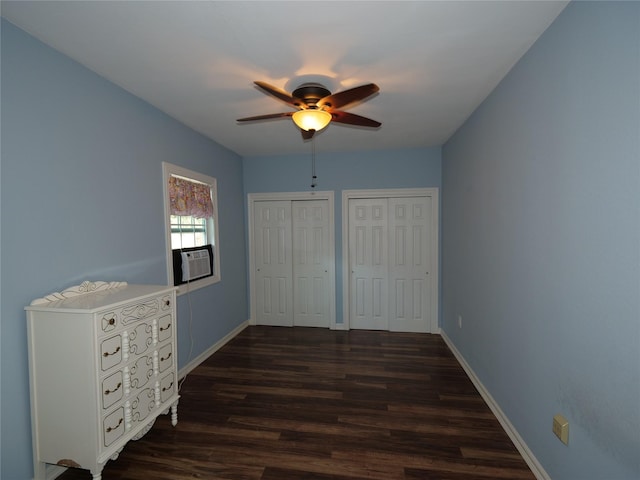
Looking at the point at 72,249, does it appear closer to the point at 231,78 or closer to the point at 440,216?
the point at 231,78

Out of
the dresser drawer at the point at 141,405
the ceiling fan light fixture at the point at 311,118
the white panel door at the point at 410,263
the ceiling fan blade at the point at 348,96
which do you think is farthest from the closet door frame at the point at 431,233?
Answer: the dresser drawer at the point at 141,405

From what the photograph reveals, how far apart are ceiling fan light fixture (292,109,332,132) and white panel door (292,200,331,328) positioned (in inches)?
90.6

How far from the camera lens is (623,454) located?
3.84 ft

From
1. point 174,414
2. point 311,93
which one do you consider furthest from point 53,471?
point 311,93

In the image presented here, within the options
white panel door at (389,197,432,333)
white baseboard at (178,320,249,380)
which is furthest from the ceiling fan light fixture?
white baseboard at (178,320,249,380)

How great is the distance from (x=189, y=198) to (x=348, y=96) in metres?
2.11

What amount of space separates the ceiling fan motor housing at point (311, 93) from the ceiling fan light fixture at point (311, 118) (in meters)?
0.07

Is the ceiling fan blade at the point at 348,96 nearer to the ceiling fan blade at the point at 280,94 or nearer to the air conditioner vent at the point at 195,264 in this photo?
the ceiling fan blade at the point at 280,94

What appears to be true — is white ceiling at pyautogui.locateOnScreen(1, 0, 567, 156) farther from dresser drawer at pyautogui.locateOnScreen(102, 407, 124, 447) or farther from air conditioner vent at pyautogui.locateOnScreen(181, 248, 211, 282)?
dresser drawer at pyautogui.locateOnScreen(102, 407, 124, 447)

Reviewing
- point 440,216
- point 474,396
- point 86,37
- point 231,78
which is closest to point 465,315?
point 474,396

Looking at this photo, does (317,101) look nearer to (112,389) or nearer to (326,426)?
(112,389)

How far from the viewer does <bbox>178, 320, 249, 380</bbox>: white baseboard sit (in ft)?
9.96

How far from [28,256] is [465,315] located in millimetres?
3589

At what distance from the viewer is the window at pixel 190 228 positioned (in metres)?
2.91
